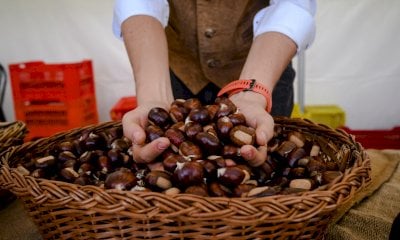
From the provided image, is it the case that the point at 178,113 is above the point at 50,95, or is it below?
above

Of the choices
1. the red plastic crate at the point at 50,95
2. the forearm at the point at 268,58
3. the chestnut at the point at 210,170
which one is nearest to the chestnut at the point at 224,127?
the chestnut at the point at 210,170

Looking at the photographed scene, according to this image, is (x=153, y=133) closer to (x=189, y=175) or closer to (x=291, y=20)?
(x=189, y=175)

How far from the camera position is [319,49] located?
8.37 ft

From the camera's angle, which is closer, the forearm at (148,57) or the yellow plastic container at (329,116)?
the forearm at (148,57)

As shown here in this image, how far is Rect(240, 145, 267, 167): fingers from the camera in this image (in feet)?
2.50

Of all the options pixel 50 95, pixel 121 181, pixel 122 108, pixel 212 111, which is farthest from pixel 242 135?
pixel 50 95

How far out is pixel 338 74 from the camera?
262cm

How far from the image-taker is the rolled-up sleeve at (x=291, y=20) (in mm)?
1095

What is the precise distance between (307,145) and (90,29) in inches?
77.0

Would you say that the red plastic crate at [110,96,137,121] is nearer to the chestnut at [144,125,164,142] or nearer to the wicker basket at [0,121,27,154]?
the wicker basket at [0,121,27,154]

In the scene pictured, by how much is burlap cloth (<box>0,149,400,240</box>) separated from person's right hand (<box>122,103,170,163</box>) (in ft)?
1.18

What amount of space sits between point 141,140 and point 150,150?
4 cm

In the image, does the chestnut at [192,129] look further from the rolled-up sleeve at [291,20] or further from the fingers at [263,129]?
the rolled-up sleeve at [291,20]

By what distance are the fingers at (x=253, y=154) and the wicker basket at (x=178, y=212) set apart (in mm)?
164
